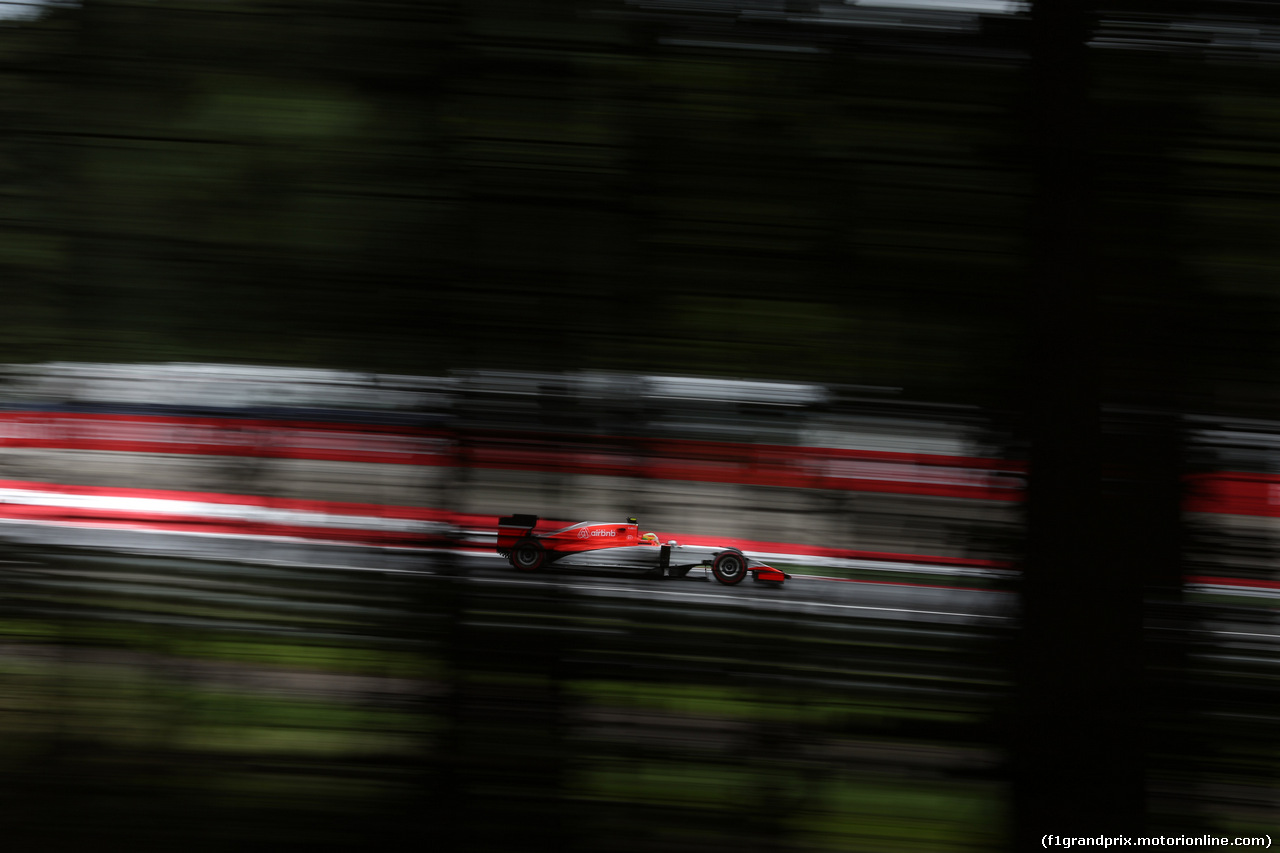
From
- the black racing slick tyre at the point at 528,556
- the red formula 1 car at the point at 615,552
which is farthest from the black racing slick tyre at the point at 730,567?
the black racing slick tyre at the point at 528,556

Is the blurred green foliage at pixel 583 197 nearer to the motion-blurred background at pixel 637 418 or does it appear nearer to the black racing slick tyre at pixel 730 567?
the motion-blurred background at pixel 637 418

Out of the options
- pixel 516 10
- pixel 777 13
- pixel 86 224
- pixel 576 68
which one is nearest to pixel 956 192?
pixel 777 13

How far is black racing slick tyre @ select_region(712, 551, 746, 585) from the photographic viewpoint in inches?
99.0

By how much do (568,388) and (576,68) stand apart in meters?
1.01

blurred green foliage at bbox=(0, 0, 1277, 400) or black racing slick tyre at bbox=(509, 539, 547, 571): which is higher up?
blurred green foliage at bbox=(0, 0, 1277, 400)

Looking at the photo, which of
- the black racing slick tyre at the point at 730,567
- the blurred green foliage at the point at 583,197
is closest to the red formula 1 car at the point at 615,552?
the black racing slick tyre at the point at 730,567

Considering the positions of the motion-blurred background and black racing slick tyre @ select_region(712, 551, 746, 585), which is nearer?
the motion-blurred background

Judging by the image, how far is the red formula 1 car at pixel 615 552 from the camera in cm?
252

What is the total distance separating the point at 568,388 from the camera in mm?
2529

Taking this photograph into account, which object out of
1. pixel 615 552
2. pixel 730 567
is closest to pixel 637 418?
pixel 615 552

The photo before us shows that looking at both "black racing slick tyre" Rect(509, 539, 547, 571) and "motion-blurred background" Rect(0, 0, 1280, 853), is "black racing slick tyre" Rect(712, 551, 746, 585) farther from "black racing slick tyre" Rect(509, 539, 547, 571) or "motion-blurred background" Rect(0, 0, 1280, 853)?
"black racing slick tyre" Rect(509, 539, 547, 571)

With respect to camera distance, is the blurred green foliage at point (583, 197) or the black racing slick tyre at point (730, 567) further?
the black racing slick tyre at point (730, 567)

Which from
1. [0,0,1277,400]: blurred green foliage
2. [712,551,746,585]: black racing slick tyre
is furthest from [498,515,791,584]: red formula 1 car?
[0,0,1277,400]: blurred green foliage

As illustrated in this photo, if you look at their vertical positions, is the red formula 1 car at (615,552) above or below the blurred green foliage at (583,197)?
below
